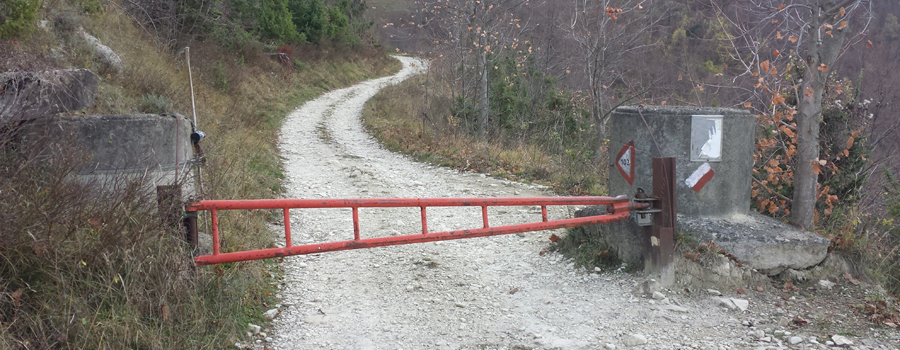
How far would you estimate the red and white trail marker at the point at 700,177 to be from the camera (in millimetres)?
4457

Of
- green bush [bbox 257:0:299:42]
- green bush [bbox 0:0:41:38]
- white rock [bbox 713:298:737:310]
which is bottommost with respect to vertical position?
white rock [bbox 713:298:737:310]

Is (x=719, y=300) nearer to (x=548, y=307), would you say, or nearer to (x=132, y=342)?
(x=548, y=307)

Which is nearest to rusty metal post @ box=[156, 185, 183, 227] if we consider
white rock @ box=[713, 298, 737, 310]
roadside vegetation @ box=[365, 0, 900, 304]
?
roadside vegetation @ box=[365, 0, 900, 304]

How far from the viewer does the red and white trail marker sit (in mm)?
4457

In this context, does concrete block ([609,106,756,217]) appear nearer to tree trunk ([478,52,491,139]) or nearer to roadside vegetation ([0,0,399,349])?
roadside vegetation ([0,0,399,349])

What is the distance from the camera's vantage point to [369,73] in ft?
105

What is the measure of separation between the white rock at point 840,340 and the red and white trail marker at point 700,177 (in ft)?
4.53

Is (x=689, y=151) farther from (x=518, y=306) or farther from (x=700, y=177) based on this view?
(x=518, y=306)

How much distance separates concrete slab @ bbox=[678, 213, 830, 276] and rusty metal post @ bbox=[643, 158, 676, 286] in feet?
0.81

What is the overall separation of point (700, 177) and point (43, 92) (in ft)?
18.8

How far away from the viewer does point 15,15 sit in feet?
24.5

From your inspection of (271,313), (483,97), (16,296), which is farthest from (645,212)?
(483,97)

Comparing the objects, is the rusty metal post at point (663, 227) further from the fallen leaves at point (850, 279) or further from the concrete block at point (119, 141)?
the concrete block at point (119, 141)

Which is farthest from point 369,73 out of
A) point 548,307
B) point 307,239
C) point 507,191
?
point 548,307
